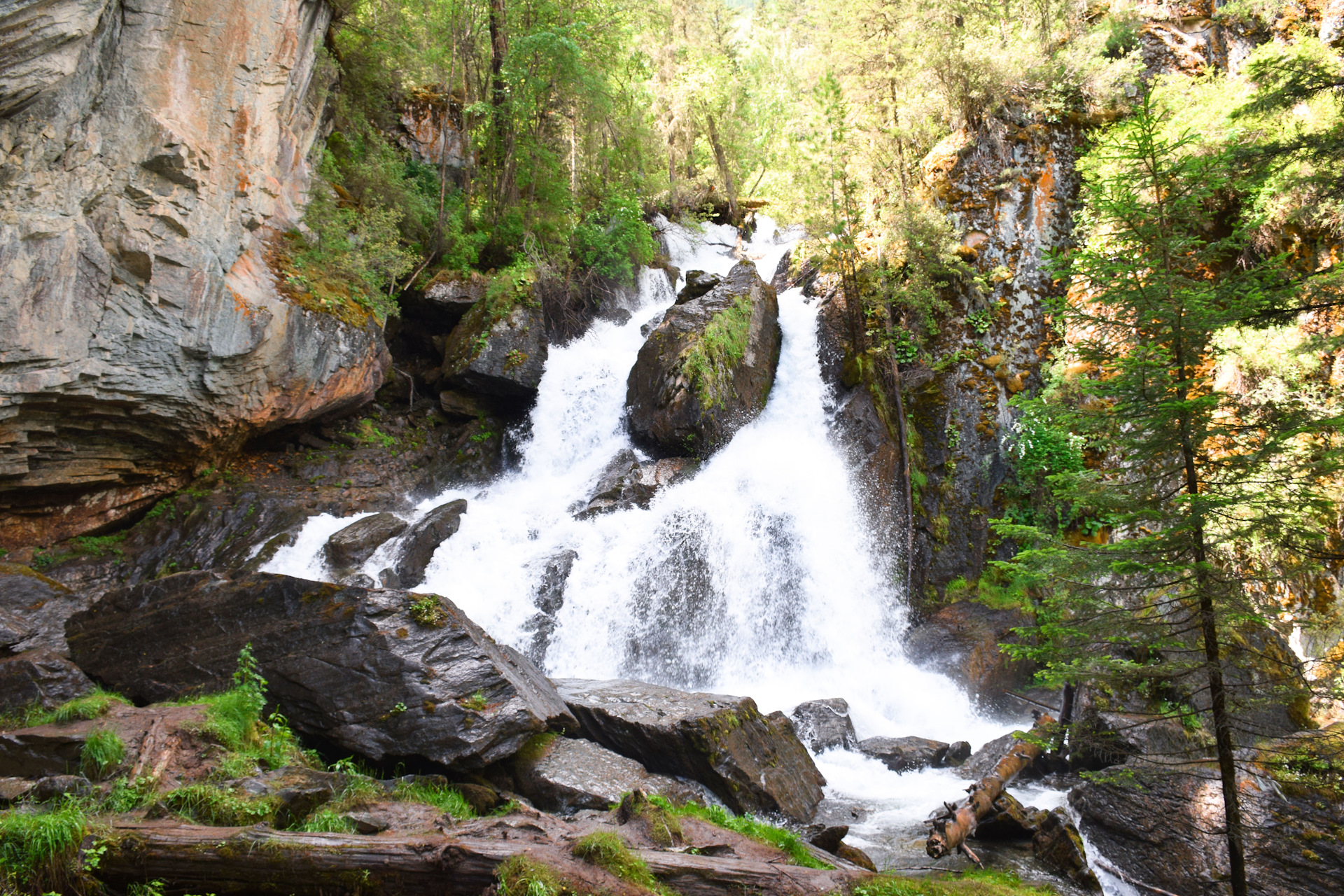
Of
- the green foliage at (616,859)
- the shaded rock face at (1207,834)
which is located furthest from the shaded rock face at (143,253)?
the shaded rock face at (1207,834)

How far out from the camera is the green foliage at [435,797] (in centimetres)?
468

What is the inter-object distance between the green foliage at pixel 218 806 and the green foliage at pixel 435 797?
95cm

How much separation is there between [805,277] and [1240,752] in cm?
1287

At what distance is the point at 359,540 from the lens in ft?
35.7

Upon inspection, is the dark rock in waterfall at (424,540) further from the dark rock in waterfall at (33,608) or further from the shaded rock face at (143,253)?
the dark rock in waterfall at (33,608)

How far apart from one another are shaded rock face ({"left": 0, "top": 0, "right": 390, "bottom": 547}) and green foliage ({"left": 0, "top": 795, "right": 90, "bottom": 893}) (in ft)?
26.1

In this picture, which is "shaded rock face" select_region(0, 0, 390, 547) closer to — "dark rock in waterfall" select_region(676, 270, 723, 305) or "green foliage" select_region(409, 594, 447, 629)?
"green foliage" select_region(409, 594, 447, 629)

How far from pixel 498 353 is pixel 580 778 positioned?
35.0ft

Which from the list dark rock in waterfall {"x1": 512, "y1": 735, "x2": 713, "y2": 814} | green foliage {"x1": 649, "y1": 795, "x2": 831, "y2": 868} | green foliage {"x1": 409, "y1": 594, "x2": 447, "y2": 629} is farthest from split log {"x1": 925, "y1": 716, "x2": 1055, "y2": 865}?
green foliage {"x1": 409, "y1": 594, "x2": 447, "y2": 629}

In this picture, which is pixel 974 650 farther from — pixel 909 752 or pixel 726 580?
pixel 726 580

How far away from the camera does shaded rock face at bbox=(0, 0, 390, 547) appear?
8.35 m

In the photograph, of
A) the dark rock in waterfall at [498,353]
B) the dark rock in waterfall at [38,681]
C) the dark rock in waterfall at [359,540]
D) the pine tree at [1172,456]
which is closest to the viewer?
the pine tree at [1172,456]

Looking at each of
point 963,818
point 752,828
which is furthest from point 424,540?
point 963,818

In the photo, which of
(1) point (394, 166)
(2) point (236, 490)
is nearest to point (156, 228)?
(2) point (236, 490)
